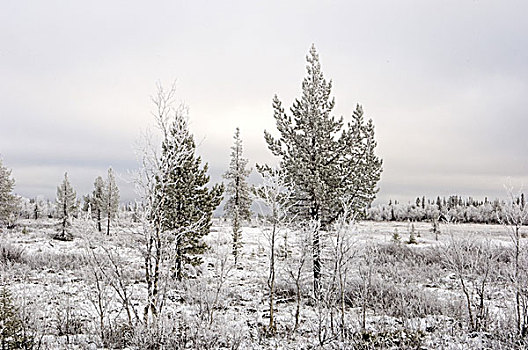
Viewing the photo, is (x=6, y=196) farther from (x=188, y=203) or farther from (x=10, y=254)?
(x=188, y=203)

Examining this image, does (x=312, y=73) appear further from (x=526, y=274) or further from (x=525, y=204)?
(x=526, y=274)

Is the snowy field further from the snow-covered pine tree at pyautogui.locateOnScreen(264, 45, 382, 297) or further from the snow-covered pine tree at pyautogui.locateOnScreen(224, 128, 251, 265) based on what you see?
the snow-covered pine tree at pyautogui.locateOnScreen(224, 128, 251, 265)

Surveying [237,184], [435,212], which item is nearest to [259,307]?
[237,184]

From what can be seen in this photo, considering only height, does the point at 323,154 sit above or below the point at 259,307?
above

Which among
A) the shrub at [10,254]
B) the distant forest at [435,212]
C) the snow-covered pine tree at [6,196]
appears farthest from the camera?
the distant forest at [435,212]

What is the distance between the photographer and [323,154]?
47.6 feet

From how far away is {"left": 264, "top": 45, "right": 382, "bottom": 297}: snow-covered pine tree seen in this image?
14461 mm

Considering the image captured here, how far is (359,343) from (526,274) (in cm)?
563

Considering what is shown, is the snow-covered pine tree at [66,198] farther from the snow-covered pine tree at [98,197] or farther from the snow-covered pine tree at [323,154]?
the snow-covered pine tree at [323,154]

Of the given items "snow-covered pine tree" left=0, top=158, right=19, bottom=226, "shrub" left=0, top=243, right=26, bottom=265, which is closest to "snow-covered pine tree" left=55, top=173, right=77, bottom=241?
"snow-covered pine tree" left=0, top=158, right=19, bottom=226

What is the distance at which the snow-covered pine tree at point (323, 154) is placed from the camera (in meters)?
14.5

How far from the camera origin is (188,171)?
16109 mm

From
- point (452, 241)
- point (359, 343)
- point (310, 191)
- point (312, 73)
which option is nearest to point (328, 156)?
point (310, 191)

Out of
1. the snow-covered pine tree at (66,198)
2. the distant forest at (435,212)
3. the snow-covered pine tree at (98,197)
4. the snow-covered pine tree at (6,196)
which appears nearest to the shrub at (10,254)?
the snow-covered pine tree at (6,196)
